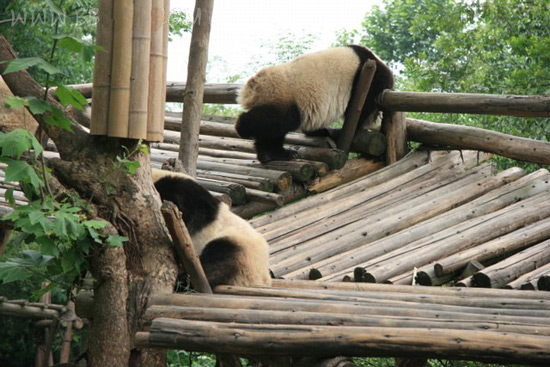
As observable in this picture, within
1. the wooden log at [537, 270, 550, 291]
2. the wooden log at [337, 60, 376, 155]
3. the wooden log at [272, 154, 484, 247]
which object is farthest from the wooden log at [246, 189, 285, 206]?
the wooden log at [537, 270, 550, 291]

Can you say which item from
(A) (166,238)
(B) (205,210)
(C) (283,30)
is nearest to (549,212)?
(B) (205,210)

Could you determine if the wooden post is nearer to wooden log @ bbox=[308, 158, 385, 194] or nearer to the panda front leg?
the panda front leg

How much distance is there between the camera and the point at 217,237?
12.1 ft

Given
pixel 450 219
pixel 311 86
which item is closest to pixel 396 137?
pixel 311 86

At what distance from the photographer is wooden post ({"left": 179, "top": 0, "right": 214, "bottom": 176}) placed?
16.6 feet

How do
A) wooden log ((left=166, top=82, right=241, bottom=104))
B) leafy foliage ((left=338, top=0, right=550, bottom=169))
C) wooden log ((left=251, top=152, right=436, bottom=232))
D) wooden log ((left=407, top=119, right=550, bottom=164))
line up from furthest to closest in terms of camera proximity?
leafy foliage ((left=338, top=0, right=550, bottom=169)) < wooden log ((left=166, top=82, right=241, bottom=104)) < wooden log ((left=407, top=119, right=550, bottom=164)) < wooden log ((left=251, top=152, right=436, bottom=232))

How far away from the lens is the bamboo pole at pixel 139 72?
10.00 feet

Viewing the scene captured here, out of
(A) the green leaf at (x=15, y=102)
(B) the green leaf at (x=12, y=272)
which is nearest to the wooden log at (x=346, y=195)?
(B) the green leaf at (x=12, y=272)

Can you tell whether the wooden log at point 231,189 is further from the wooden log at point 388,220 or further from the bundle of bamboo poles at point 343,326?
the bundle of bamboo poles at point 343,326

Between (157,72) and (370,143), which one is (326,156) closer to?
(370,143)

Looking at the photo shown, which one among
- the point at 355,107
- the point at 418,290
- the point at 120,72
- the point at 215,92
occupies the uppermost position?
the point at 120,72

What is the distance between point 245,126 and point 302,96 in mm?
534

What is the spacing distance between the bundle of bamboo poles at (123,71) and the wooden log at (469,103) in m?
3.43

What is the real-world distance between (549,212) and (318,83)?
86.0 inches
